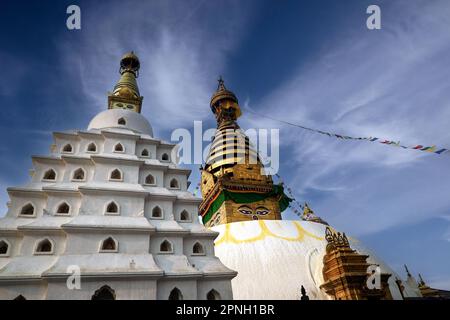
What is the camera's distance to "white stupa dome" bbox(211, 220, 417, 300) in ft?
49.8

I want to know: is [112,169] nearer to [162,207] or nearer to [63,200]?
[63,200]

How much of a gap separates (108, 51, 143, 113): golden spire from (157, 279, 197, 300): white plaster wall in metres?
14.1

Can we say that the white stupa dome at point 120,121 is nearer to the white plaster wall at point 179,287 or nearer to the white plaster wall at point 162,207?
the white plaster wall at point 162,207

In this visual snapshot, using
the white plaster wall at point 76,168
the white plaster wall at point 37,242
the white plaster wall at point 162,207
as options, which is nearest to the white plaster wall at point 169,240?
the white plaster wall at point 162,207

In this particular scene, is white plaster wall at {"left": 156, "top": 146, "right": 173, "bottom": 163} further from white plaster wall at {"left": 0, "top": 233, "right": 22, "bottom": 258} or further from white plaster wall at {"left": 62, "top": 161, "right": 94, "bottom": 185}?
white plaster wall at {"left": 0, "top": 233, "right": 22, "bottom": 258}

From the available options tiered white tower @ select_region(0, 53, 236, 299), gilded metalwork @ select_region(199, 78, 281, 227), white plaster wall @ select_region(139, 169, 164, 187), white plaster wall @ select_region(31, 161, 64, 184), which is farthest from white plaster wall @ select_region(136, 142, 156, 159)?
gilded metalwork @ select_region(199, 78, 281, 227)

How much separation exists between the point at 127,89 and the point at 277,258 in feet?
55.3

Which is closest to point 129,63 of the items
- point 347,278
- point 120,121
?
point 120,121

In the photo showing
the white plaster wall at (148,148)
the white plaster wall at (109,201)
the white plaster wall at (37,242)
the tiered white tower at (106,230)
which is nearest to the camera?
the tiered white tower at (106,230)

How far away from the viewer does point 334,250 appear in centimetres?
1494

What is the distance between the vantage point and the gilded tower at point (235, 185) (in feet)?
84.2

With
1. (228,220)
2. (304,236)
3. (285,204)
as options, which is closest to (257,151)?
(285,204)

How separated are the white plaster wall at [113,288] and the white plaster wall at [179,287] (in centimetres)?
45
